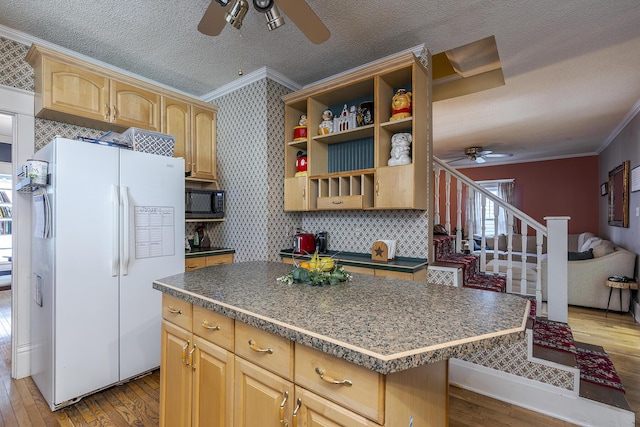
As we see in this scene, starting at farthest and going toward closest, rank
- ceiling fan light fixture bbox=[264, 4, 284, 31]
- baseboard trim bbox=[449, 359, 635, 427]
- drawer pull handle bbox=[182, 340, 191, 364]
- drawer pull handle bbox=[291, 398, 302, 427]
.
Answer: baseboard trim bbox=[449, 359, 635, 427] → ceiling fan light fixture bbox=[264, 4, 284, 31] → drawer pull handle bbox=[182, 340, 191, 364] → drawer pull handle bbox=[291, 398, 302, 427]

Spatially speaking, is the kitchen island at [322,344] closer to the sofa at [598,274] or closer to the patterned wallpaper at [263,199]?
the patterned wallpaper at [263,199]

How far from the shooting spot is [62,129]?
2.76 meters

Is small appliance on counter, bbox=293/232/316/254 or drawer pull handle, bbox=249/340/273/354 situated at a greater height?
small appliance on counter, bbox=293/232/316/254

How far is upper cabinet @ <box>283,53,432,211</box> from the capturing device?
2527 mm

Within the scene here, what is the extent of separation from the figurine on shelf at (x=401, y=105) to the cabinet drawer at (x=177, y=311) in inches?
82.8

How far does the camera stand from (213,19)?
1628 millimetres

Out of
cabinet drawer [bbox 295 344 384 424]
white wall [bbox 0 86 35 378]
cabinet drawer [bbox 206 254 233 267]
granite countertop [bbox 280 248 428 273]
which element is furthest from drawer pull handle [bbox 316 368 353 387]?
white wall [bbox 0 86 35 378]

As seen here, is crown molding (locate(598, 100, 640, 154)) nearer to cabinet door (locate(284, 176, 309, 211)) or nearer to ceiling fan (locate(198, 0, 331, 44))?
cabinet door (locate(284, 176, 309, 211))

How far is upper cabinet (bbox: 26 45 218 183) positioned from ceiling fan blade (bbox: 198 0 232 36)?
1.63m

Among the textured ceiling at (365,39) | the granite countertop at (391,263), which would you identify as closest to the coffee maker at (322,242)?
the granite countertop at (391,263)

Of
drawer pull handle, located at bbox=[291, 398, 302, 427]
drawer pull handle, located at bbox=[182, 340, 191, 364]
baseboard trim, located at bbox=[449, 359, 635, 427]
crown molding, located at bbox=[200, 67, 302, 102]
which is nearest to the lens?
drawer pull handle, located at bbox=[291, 398, 302, 427]

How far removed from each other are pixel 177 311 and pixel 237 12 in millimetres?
1469

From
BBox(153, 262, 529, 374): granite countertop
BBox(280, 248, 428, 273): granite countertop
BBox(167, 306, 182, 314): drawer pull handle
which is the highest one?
BBox(153, 262, 529, 374): granite countertop

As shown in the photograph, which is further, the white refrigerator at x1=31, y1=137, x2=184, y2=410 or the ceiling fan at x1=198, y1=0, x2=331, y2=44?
the white refrigerator at x1=31, y1=137, x2=184, y2=410
